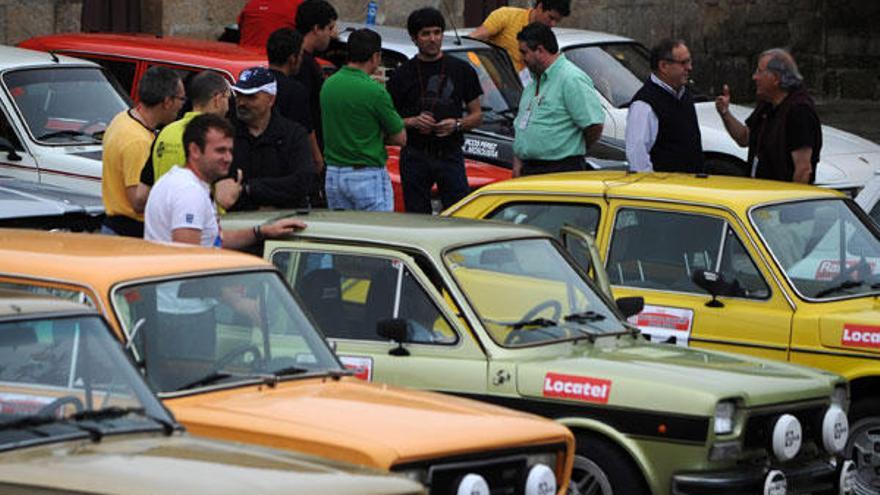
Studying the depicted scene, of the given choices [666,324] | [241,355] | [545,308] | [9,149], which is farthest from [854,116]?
[241,355]

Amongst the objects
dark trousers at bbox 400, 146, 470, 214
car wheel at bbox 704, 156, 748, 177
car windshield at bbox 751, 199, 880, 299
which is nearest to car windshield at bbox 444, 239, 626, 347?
car windshield at bbox 751, 199, 880, 299

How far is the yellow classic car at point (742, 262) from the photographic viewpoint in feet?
32.5

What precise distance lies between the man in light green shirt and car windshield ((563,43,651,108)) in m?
6.68

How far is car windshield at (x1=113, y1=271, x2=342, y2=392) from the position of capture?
7.46m

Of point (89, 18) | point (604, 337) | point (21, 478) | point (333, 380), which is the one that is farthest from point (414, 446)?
point (89, 18)

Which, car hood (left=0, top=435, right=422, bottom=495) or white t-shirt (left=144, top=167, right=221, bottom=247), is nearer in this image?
car hood (left=0, top=435, right=422, bottom=495)

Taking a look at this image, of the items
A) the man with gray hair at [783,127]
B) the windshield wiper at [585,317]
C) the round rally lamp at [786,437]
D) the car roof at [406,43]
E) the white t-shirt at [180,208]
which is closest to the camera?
the round rally lamp at [786,437]

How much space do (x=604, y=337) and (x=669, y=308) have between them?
4.01ft

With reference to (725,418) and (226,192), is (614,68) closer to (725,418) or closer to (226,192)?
(226,192)

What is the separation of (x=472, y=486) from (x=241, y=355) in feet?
4.00

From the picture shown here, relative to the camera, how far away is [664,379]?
847cm

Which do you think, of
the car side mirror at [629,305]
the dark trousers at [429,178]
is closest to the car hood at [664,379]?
the car side mirror at [629,305]

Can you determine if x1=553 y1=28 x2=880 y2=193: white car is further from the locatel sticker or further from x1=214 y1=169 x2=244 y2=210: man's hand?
the locatel sticker

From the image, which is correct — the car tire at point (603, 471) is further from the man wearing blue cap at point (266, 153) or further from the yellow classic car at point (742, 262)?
the man wearing blue cap at point (266, 153)
